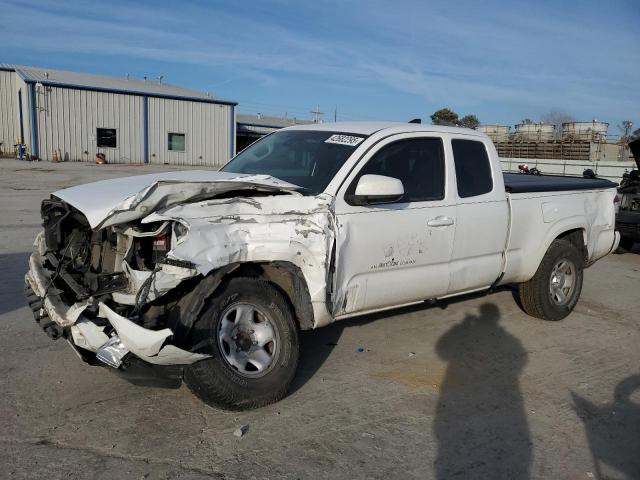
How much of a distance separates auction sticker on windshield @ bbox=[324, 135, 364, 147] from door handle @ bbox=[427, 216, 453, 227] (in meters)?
0.89

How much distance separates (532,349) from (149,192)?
12.4ft

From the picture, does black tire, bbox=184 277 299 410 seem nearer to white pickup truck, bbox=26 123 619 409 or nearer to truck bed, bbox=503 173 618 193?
white pickup truck, bbox=26 123 619 409

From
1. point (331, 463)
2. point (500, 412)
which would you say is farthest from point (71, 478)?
point (500, 412)

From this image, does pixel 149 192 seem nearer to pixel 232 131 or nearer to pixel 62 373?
pixel 62 373

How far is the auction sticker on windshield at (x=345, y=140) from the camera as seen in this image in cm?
468

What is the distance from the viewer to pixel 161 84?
129ft

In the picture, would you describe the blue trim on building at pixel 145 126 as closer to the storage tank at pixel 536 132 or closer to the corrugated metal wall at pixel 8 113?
the corrugated metal wall at pixel 8 113

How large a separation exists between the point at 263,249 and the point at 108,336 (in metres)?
1.06

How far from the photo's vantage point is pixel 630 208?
10172 mm

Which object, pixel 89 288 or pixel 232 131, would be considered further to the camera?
pixel 232 131

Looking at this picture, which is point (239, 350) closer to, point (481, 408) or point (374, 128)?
point (481, 408)

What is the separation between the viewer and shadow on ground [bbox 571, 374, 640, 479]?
3436mm

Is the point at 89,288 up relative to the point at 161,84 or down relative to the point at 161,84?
down

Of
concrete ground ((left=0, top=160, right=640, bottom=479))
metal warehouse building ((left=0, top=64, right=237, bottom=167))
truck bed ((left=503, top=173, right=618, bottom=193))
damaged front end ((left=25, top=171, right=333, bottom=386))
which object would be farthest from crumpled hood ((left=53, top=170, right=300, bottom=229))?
metal warehouse building ((left=0, top=64, right=237, bottom=167))
